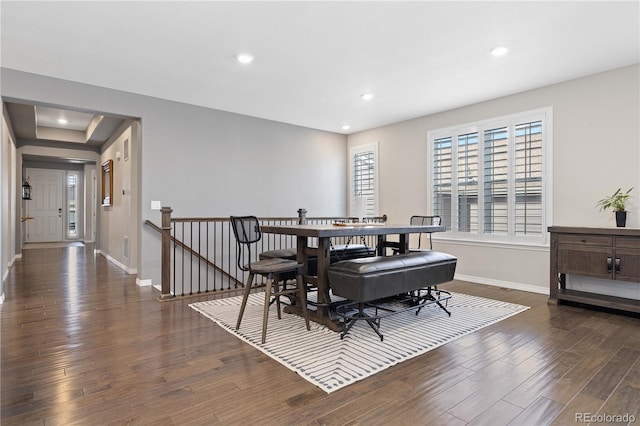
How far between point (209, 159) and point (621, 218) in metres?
5.24

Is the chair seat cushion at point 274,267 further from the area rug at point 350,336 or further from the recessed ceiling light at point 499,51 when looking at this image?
the recessed ceiling light at point 499,51

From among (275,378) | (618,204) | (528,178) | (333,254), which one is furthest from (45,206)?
(618,204)

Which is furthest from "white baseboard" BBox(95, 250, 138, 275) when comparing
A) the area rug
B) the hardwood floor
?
the area rug

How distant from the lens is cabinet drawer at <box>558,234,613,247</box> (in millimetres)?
3596

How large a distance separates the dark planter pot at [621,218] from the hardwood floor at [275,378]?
946 millimetres

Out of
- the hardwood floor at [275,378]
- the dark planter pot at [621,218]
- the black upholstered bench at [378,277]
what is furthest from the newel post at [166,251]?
the dark planter pot at [621,218]

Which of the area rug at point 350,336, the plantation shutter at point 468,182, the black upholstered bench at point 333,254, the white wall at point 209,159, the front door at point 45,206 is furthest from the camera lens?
the front door at point 45,206

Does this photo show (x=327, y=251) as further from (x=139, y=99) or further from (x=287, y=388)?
(x=139, y=99)

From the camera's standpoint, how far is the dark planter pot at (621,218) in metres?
3.68

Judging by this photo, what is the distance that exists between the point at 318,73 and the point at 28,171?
1066cm

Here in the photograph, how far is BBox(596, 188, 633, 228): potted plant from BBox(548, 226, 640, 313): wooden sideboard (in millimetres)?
280

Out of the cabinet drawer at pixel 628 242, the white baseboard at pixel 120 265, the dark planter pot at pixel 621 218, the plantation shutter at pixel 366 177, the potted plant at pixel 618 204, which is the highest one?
the plantation shutter at pixel 366 177

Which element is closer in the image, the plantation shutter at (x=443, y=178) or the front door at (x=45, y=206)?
the plantation shutter at (x=443, y=178)

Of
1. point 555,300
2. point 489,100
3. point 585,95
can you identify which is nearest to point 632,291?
point 555,300
